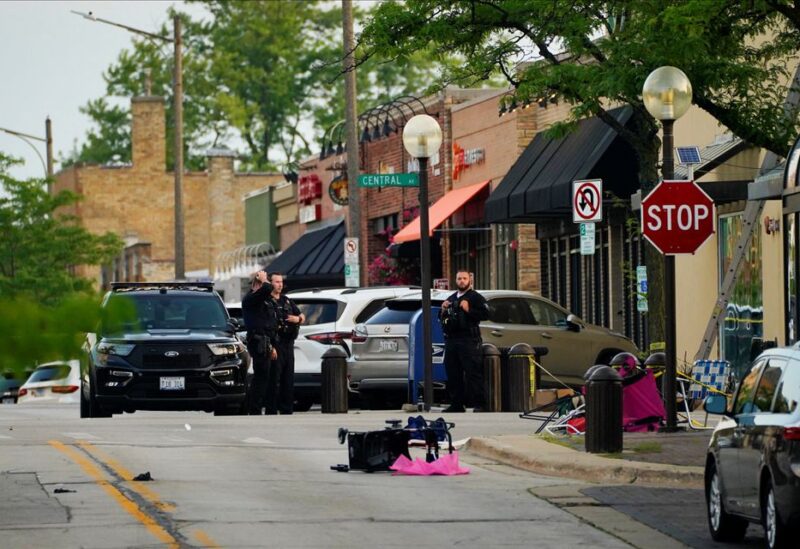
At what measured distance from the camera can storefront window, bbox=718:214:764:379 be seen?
27.3 m

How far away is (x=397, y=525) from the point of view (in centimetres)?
1145

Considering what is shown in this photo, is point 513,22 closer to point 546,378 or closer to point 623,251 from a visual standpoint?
point 546,378

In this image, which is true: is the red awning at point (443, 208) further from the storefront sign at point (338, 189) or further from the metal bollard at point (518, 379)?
the metal bollard at point (518, 379)

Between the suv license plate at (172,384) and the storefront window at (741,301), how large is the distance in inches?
345

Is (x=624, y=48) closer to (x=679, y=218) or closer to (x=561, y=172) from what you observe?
(x=679, y=218)

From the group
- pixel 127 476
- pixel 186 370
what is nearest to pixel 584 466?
pixel 127 476

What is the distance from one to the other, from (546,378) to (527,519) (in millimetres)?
14789

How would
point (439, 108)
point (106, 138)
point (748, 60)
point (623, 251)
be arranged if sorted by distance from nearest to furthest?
1. point (748, 60)
2. point (623, 251)
3. point (439, 108)
4. point (106, 138)

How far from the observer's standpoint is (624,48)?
65.2 feet

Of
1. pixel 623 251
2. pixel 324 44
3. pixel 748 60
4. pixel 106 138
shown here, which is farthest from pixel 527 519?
pixel 106 138

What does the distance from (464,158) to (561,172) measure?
914cm

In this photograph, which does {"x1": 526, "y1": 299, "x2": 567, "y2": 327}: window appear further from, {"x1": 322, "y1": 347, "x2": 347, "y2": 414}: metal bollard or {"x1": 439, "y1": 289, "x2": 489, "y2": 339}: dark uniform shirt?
{"x1": 322, "y1": 347, "x2": 347, "y2": 414}: metal bollard

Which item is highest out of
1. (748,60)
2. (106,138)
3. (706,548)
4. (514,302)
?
(106,138)

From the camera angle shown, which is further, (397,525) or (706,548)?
(397,525)
